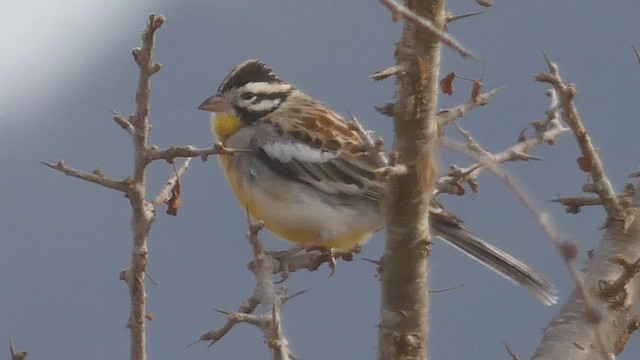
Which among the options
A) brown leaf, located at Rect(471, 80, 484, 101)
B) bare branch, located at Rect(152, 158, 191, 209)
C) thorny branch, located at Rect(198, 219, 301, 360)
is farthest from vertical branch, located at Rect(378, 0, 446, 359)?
bare branch, located at Rect(152, 158, 191, 209)

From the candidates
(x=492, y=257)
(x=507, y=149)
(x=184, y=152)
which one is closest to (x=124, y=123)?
(x=184, y=152)

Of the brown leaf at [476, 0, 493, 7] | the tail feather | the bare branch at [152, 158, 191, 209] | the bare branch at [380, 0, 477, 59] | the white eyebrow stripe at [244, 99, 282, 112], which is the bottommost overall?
the tail feather

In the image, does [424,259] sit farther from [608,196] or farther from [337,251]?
[337,251]

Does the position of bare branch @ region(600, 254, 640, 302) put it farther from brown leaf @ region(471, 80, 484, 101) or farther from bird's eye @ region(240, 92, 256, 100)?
bird's eye @ region(240, 92, 256, 100)

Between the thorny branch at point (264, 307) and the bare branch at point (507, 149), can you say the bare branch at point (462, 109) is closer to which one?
the bare branch at point (507, 149)

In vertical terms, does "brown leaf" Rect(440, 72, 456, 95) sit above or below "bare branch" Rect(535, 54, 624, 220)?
above

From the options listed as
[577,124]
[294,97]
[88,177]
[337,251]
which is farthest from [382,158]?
[294,97]
